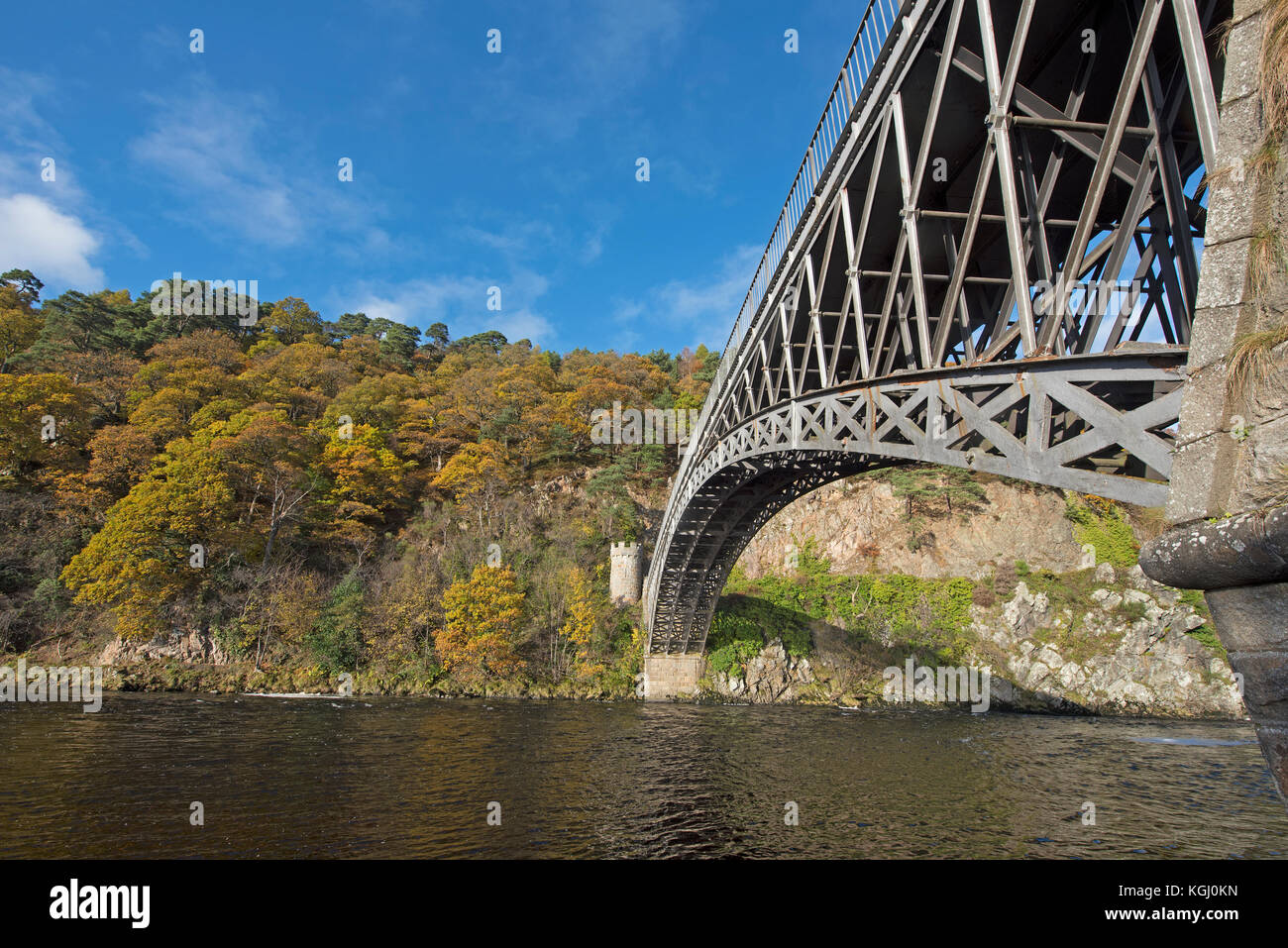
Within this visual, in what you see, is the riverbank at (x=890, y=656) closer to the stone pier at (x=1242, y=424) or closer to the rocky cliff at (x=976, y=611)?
the rocky cliff at (x=976, y=611)

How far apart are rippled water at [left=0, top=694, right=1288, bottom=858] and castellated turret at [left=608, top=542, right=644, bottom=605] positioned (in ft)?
49.1

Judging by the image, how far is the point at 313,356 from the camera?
55.5 metres

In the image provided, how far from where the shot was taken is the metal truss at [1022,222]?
493 cm

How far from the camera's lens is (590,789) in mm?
12719

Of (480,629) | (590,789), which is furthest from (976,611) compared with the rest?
(590,789)

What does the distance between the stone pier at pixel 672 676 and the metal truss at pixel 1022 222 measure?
24.0m

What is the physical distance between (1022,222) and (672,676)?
29.5 meters

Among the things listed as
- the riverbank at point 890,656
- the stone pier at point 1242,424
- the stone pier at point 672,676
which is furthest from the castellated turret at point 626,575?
the stone pier at point 1242,424

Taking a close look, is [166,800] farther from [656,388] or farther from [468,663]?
[656,388]

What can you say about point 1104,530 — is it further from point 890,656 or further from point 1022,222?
point 1022,222

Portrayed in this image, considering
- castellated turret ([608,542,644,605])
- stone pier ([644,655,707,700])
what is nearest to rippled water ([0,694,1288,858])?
stone pier ([644,655,707,700])

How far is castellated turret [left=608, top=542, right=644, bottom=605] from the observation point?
37.1m

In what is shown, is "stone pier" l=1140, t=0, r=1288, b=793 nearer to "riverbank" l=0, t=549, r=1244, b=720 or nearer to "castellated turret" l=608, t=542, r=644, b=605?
"riverbank" l=0, t=549, r=1244, b=720

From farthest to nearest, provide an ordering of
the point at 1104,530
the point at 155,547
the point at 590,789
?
the point at 1104,530 < the point at 155,547 < the point at 590,789
